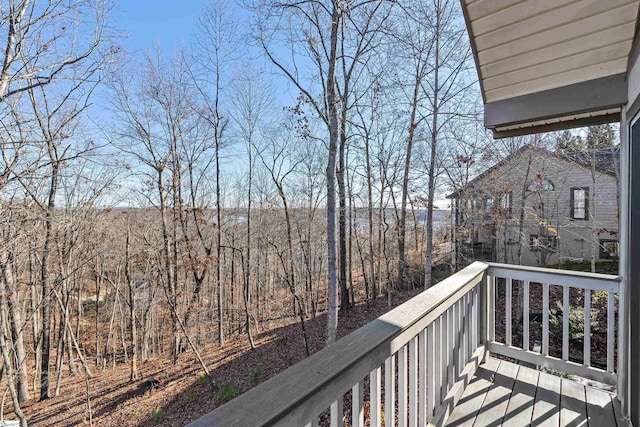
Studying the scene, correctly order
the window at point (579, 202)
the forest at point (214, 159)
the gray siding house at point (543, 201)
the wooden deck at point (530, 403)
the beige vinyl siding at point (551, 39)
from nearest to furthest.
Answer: the beige vinyl siding at point (551, 39), the wooden deck at point (530, 403), the forest at point (214, 159), the gray siding house at point (543, 201), the window at point (579, 202)

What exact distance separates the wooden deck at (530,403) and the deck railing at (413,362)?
10cm

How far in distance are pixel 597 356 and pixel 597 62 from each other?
5.85 metres

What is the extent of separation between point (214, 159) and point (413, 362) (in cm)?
1045

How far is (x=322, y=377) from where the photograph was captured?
0.87 m

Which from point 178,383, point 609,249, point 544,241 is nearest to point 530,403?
point 178,383

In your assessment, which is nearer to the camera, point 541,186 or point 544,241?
point 541,186

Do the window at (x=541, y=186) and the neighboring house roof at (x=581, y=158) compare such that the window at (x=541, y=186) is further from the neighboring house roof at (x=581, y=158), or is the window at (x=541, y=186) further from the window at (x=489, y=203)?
the window at (x=489, y=203)

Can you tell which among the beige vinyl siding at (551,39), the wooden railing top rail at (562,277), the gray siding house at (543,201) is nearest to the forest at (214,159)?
the gray siding house at (543,201)

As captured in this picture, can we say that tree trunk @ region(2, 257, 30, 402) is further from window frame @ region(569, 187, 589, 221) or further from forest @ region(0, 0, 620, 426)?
window frame @ region(569, 187, 589, 221)

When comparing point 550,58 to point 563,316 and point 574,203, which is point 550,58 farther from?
point 574,203

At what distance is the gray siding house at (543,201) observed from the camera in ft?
27.4

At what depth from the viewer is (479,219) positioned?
963 cm

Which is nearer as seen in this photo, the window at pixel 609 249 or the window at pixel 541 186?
the window at pixel 541 186

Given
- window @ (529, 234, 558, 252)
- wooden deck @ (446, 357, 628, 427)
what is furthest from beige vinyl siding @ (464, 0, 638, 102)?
window @ (529, 234, 558, 252)
